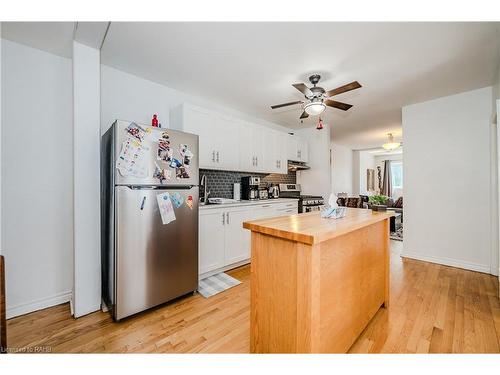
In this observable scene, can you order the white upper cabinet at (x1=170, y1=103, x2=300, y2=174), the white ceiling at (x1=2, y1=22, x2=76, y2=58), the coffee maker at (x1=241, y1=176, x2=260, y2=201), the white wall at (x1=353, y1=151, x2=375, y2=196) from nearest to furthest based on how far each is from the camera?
the white ceiling at (x1=2, y1=22, x2=76, y2=58) < the white upper cabinet at (x1=170, y1=103, x2=300, y2=174) < the coffee maker at (x1=241, y1=176, x2=260, y2=201) < the white wall at (x1=353, y1=151, x2=375, y2=196)

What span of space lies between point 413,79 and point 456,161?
4.70ft

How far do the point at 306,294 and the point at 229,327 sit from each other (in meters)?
1.00

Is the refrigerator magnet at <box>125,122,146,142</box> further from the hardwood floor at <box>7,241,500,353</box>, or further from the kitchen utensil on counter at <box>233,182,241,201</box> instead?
the kitchen utensil on counter at <box>233,182,241,201</box>

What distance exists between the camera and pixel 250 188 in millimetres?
3701

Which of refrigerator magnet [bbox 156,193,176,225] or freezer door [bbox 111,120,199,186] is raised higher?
freezer door [bbox 111,120,199,186]

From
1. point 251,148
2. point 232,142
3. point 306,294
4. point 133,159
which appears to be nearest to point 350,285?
point 306,294

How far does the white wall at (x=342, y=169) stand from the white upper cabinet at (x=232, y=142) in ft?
11.8

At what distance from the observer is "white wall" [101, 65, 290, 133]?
2492mm

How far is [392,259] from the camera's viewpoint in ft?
11.6

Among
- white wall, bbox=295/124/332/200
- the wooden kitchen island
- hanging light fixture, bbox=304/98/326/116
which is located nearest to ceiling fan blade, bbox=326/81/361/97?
hanging light fixture, bbox=304/98/326/116

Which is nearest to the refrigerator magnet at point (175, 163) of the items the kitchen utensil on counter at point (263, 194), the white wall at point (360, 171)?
the kitchen utensil on counter at point (263, 194)
